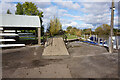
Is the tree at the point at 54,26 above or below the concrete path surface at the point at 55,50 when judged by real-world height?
above

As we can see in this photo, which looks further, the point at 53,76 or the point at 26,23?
the point at 26,23

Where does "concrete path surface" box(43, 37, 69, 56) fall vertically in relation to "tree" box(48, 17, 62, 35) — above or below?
below

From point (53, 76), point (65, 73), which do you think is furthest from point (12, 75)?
point (65, 73)

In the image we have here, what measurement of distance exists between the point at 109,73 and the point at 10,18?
12640 mm

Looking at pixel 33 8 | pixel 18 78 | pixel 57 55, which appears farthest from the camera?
pixel 33 8

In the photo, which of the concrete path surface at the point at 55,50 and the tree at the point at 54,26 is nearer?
the concrete path surface at the point at 55,50

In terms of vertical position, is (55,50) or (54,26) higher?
(54,26)

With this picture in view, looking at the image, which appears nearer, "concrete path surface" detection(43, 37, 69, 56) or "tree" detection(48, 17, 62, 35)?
"concrete path surface" detection(43, 37, 69, 56)

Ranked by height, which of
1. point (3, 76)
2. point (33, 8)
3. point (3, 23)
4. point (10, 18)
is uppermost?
point (33, 8)

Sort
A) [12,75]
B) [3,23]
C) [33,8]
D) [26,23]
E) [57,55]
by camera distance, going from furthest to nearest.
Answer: [33,8]
[26,23]
[3,23]
[57,55]
[12,75]

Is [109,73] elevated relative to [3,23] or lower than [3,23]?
lower

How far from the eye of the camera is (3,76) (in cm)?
393

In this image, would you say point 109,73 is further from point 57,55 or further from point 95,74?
point 57,55

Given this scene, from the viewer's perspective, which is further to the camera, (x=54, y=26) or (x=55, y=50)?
(x=54, y=26)
